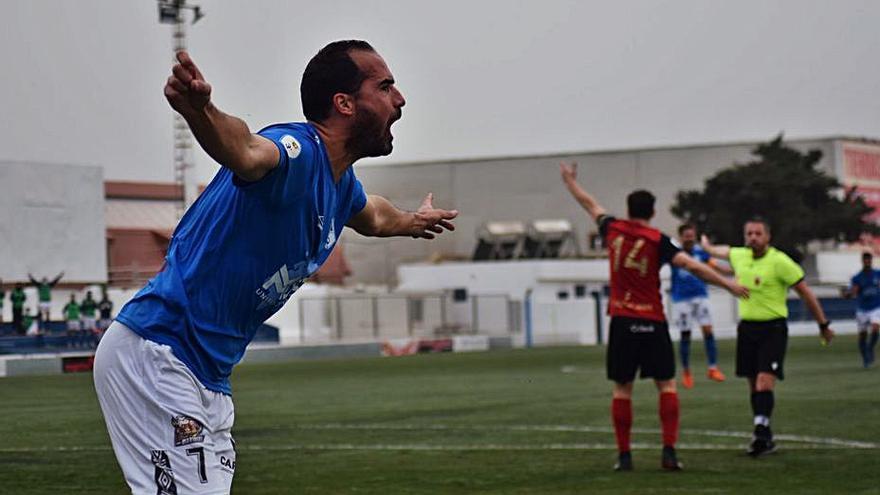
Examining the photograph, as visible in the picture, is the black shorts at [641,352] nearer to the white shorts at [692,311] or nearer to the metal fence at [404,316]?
the white shorts at [692,311]

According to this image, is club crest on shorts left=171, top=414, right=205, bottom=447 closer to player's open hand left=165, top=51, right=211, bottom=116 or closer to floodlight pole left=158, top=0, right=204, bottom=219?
player's open hand left=165, top=51, right=211, bottom=116

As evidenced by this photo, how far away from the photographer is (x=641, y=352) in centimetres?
1235

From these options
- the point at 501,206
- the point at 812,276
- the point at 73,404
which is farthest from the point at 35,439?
the point at 501,206

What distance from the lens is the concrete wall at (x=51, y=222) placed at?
4762 centimetres

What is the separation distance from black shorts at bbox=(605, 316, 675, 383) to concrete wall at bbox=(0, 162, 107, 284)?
37146 mm

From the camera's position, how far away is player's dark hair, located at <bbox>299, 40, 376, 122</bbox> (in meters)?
5.06

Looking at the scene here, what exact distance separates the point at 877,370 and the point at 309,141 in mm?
22693

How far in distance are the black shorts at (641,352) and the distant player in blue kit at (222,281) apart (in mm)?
7398

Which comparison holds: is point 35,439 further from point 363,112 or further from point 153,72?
point 153,72

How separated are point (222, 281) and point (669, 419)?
763 cm

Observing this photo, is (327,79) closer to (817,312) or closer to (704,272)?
(704,272)

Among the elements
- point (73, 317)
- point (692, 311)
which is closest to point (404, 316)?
point (73, 317)

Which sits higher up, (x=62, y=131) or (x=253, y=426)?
(x=62, y=131)

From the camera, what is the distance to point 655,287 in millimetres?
12469
